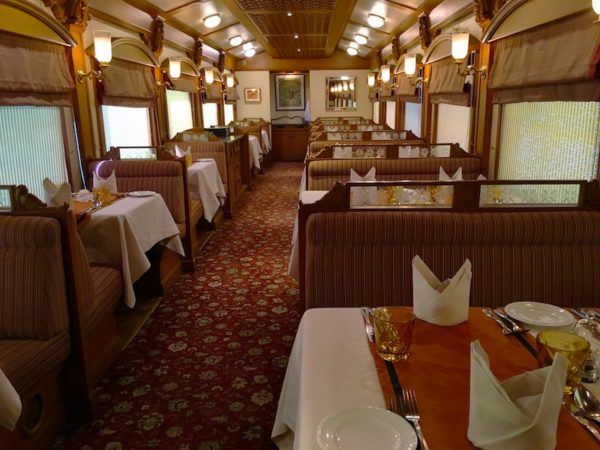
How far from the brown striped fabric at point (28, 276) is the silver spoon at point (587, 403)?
2.16m

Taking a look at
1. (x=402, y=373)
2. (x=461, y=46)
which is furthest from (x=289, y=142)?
(x=402, y=373)

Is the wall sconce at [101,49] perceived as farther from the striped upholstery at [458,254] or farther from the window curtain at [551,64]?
the window curtain at [551,64]

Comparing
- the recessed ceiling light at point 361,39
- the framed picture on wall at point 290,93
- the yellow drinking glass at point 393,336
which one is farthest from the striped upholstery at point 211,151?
the framed picture on wall at point 290,93

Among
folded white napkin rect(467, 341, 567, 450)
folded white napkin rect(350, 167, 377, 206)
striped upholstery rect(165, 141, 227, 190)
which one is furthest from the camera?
striped upholstery rect(165, 141, 227, 190)

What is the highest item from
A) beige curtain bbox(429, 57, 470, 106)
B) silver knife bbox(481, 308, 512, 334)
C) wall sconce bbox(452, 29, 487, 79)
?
wall sconce bbox(452, 29, 487, 79)

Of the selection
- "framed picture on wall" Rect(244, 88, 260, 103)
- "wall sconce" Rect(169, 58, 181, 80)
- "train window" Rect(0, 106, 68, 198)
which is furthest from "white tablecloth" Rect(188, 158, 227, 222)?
"framed picture on wall" Rect(244, 88, 260, 103)

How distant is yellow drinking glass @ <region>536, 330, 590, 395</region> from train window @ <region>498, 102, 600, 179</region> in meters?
2.34

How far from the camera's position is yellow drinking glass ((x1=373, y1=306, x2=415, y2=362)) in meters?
1.41

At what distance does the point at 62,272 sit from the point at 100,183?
1.83m

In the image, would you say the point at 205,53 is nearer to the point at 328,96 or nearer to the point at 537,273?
the point at 328,96

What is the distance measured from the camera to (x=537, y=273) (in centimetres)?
237

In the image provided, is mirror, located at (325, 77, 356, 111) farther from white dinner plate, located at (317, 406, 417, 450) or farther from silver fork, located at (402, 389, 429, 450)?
white dinner plate, located at (317, 406, 417, 450)

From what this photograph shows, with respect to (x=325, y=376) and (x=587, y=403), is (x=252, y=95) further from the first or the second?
(x=587, y=403)

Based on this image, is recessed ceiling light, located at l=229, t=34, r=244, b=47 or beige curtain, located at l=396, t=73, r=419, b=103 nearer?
beige curtain, located at l=396, t=73, r=419, b=103
